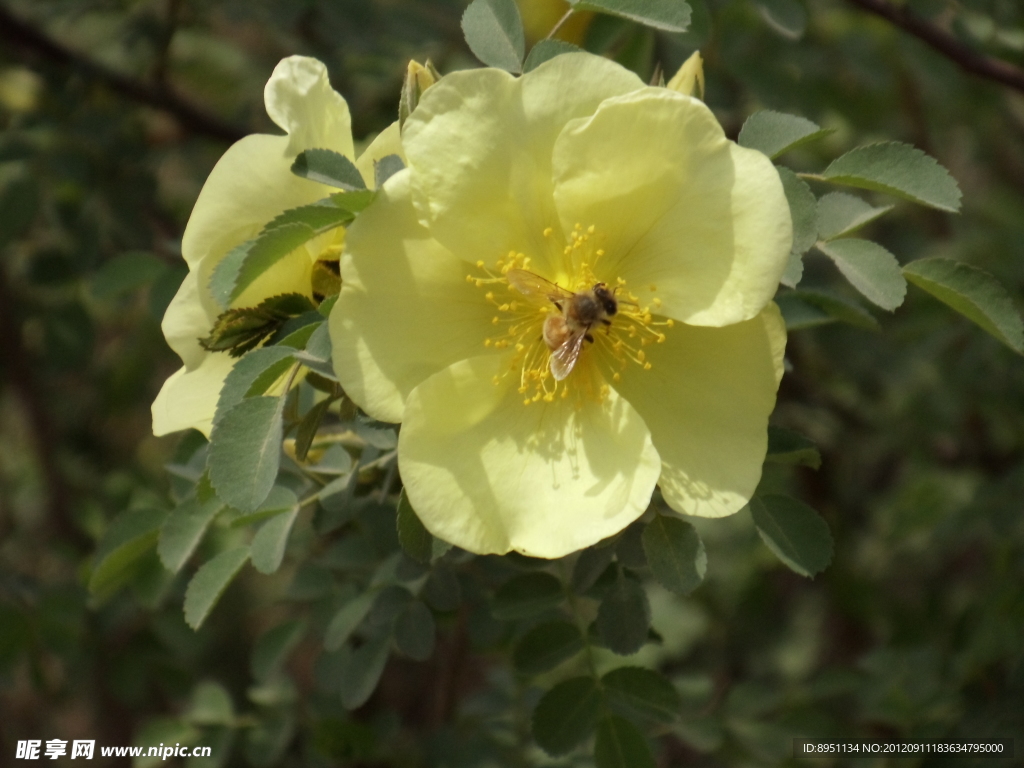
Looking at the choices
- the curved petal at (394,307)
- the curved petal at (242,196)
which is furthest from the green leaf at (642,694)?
the curved petal at (242,196)

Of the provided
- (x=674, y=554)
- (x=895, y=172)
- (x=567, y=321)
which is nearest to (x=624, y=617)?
(x=674, y=554)

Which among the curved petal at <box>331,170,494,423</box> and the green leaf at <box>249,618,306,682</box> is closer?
the curved petal at <box>331,170,494,423</box>

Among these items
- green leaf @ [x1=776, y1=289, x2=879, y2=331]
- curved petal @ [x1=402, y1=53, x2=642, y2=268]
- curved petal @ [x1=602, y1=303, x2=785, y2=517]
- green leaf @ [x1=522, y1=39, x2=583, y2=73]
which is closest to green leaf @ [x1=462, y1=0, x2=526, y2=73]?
green leaf @ [x1=522, y1=39, x2=583, y2=73]

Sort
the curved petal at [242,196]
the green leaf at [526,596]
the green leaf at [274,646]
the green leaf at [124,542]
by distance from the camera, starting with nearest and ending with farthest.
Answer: the curved petal at [242,196] → the green leaf at [526,596] → the green leaf at [124,542] → the green leaf at [274,646]

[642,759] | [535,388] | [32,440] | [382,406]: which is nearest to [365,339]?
[382,406]

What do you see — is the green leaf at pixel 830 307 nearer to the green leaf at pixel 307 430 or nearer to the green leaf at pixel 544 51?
the green leaf at pixel 544 51

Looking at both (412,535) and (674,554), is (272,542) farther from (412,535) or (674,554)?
(674,554)

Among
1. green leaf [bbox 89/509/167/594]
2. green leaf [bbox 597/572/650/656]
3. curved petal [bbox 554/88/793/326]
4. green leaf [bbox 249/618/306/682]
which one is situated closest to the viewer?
curved petal [bbox 554/88/793/326]

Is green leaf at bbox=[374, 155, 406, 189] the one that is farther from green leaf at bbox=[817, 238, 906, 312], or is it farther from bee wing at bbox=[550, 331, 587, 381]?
green leaf at bbox=[817, 238, 906, 312]
